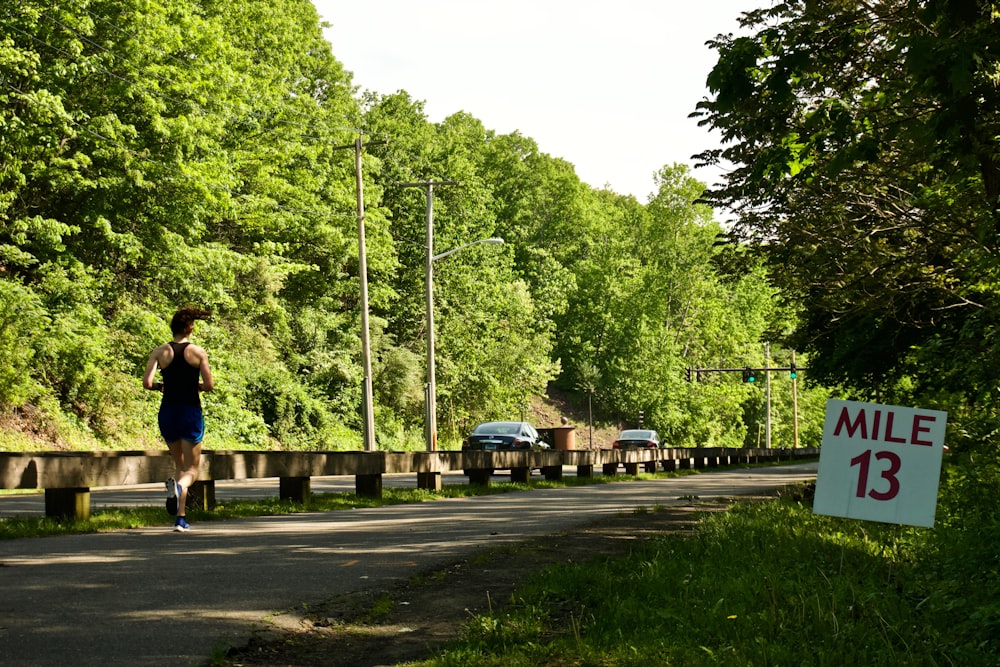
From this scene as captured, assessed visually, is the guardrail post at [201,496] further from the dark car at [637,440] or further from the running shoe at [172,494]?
the dark car at [637,440]

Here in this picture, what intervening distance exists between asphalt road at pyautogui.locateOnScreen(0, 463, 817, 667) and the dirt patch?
0.17m

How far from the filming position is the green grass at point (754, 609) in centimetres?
585

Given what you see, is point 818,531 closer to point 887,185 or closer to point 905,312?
point 887,185

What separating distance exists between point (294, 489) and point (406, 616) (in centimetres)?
930

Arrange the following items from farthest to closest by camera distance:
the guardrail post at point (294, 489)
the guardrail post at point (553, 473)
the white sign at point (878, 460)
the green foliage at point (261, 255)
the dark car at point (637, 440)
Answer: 1. the dark car at point (637, 440)
2. the green foliage at point (261, 255)
3. the guardrail post at point (553, 473)
4. the guardrail post at point (294, 489)
5. the white sign at point (878, 460)

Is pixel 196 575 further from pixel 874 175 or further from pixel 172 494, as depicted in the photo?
pixel 874 175

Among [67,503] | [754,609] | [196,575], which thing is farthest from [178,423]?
[754,609]

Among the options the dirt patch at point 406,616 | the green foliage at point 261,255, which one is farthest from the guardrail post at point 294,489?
the green foliage at point 261,255

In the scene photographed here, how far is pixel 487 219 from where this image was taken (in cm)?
6588

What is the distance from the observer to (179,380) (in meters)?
10.7

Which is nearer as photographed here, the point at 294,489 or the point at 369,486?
the point at 294,489

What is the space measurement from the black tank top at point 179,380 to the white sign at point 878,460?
18.3 feet

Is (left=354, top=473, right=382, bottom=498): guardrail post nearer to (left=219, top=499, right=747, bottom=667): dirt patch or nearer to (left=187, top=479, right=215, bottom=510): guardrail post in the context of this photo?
(left=187, top=479, right=215, bottom=510): guardrail post

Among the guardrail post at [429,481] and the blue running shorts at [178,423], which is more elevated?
the blue running shorts at [178,423]
